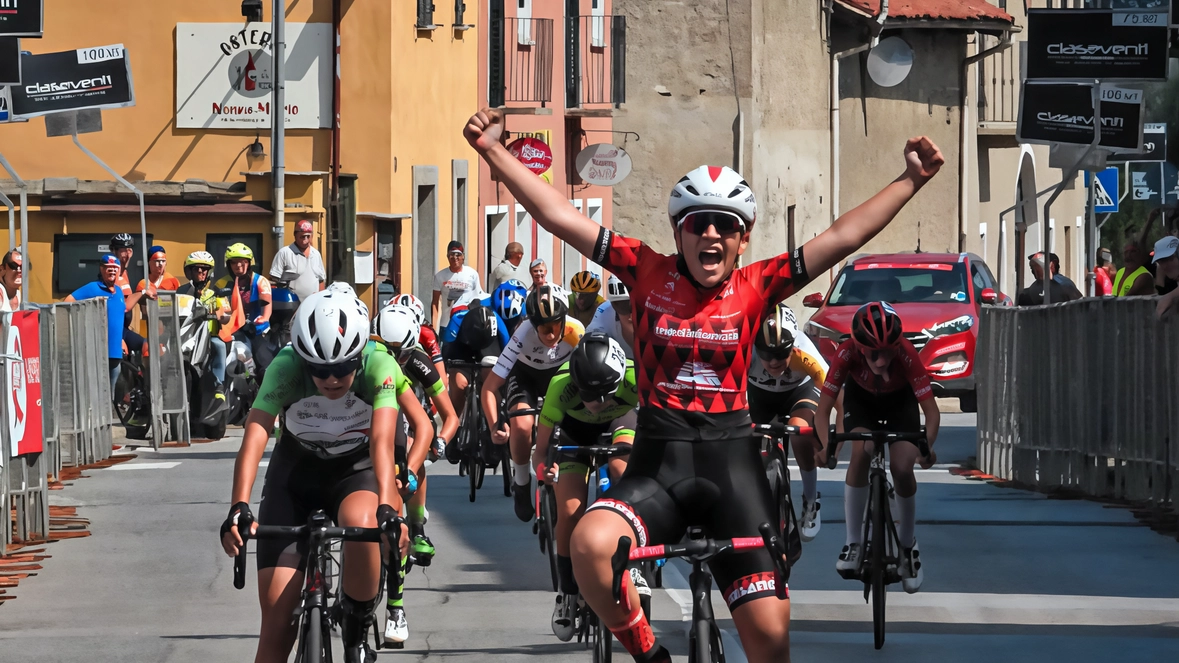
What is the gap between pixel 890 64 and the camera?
41062 mm

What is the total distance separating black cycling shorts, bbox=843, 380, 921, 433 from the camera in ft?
33.1

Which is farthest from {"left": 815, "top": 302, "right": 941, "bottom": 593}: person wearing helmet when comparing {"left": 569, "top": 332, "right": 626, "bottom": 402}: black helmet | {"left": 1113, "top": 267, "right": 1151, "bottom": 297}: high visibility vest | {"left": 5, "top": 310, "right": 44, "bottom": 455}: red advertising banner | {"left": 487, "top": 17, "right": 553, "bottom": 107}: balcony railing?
{"left": 487, "top": 17, "right": 553, "bottom": 107}: balcony railing

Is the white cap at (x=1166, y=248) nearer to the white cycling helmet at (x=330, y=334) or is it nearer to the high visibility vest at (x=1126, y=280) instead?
the high visibility vest at (x=1126, y=280)

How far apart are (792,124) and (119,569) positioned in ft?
93.8

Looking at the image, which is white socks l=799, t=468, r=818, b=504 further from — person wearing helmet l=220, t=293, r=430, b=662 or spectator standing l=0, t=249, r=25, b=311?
spectator standing l=0, t=249, r=25, b=311

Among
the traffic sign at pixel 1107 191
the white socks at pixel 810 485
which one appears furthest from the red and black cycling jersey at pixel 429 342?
the traffic sign at pixel 1107 191

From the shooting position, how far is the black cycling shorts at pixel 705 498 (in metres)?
5.91

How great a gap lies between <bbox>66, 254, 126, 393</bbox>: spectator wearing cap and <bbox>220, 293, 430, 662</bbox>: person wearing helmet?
11244 millimetres

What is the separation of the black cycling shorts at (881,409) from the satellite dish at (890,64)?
3153 centimetres

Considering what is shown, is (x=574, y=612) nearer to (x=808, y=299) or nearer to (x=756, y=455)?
(x=756, y=455)

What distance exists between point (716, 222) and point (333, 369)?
144 centimetres

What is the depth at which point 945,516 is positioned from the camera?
45.8 ft

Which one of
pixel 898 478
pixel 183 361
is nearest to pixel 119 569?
pixel 898 478

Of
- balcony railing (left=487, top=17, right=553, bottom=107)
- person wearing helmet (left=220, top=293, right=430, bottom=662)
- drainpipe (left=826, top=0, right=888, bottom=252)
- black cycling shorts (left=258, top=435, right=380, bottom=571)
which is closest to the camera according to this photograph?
person wearing helmet (left=220, top=293, right=430, bottom=662)
